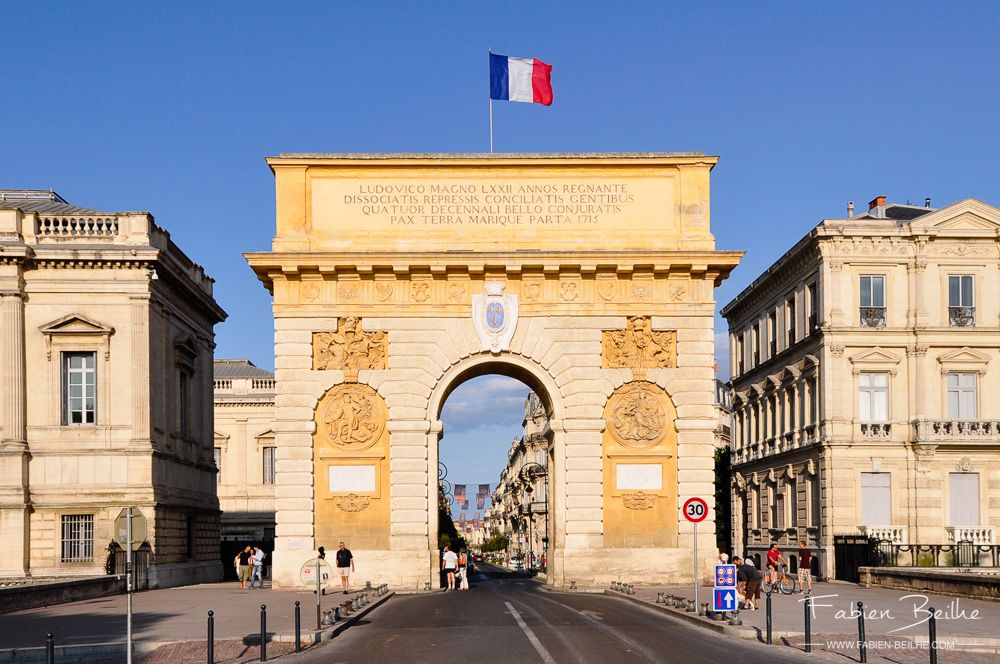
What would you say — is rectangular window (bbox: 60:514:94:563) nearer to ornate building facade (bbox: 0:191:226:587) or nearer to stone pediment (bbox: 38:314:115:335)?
ornate building facade (bbox: 0:191:226:587)

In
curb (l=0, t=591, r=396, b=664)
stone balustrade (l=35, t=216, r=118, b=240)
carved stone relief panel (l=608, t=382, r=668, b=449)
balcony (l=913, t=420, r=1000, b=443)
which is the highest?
stone balustrade (l=35, t=216, r=118, b=240)

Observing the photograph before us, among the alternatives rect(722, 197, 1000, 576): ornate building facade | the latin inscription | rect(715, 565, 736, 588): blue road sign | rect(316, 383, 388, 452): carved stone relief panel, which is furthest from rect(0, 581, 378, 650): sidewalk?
rect(722, 197, 1000, 576): ornate building facade

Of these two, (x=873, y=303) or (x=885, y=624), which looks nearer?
(x=885, y=624)

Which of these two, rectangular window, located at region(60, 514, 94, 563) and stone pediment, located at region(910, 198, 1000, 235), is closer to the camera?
rectangular window, located at region(60, 514, 94, 563)

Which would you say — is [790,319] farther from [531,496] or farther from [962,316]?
[531,496]

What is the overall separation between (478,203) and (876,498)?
21618 mm

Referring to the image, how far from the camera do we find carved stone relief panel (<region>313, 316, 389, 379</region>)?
38.2 meters

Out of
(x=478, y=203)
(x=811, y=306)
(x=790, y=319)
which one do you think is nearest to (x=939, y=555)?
(x=811, y=306)

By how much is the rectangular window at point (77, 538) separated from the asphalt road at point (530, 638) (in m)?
15.2

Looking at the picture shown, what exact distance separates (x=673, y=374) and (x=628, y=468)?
3.33m

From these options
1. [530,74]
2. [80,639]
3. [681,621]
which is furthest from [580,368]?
[80,639]

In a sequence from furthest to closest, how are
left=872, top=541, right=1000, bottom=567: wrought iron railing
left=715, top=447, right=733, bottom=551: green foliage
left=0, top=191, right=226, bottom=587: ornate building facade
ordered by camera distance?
left=715, top=447, right=733, bottom=551: green foliage < left=872, top=541, right=1000, bottom=567: wrought iron railing < left=0, top=191, right=226, bottom=587: ornate building facade

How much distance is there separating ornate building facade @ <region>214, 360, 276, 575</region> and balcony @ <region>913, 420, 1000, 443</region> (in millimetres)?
37340

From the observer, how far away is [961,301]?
1927 inches
